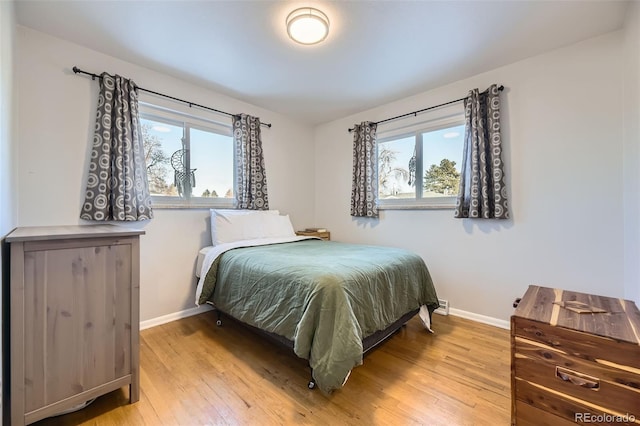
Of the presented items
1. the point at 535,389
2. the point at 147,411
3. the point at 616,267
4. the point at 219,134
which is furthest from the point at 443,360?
the point at 219,134

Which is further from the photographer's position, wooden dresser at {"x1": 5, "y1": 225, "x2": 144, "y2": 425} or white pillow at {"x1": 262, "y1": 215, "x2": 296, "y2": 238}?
white pillow at {"x1": 262, "y1": 215, "x2": 296, "y2": 238}

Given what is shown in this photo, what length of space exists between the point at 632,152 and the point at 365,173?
219 centimetres

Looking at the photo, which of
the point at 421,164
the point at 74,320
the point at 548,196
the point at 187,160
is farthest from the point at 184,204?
the point at 548,196

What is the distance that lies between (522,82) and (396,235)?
73.7 inches

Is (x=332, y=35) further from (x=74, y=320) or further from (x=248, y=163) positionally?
(x=74, y=320)

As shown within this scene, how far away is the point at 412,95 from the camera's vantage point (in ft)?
9.90

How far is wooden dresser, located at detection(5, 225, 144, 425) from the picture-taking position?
1166 millimetres

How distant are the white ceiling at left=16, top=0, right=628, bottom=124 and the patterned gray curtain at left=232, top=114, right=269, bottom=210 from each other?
485 millimetres

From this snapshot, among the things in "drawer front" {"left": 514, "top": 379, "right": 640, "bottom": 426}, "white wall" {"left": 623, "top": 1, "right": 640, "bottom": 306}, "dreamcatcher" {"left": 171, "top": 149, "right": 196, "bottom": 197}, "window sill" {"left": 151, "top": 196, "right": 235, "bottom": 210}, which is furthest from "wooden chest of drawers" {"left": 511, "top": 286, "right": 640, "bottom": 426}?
"dreamcatcher" {"left": 171, "top": 149, "right": 196, "bottom": 197}

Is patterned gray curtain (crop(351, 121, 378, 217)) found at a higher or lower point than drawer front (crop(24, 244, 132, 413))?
higher

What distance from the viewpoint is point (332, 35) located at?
1966 mm

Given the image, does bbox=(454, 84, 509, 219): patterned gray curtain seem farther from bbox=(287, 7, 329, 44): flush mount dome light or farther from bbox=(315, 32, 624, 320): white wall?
bbox=(287, 7, 329, 44): flush mount dome light

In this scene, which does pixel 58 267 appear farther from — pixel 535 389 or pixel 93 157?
pixel 535 389

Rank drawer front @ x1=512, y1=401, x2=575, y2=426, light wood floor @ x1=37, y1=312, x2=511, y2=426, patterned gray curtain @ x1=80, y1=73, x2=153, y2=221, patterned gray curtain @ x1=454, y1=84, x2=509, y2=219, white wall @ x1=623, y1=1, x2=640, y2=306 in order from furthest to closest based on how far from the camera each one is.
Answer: patterned gray curtain @ x1=454, y1=84, x2=509, y2=219 < patterned gray curtain @ x1=80, y1=73, x2=153, y2=221 < white wall @ x1=623, y1=1, x2=640, y2=306 < light wood floor @ x1=37, y1=312, x2=511, y2=426 < drawer front @ x1=512, y1=401, x2=575, y2=426
